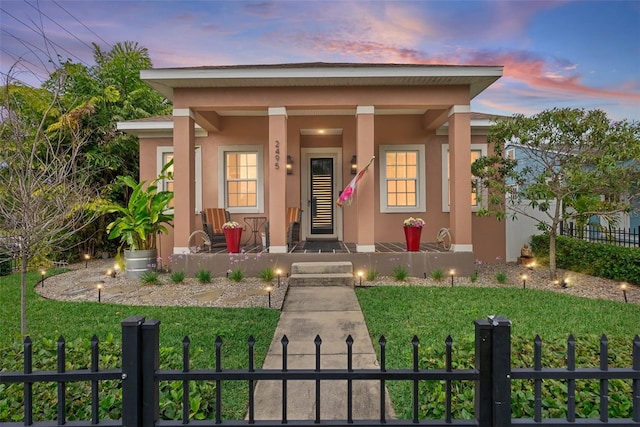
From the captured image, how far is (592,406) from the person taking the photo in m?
2.13

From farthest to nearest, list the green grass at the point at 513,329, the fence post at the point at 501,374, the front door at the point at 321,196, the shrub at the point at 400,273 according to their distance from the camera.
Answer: the front door at the point at 321,196
the shrub at the point at 400,273
the green grass at the point at 513,329
the fence post at the point at 501,374

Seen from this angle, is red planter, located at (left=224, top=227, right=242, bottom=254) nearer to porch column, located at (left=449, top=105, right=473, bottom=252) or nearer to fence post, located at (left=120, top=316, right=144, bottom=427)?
porch column, located at (left=449, top=105, right=473, bottom=252)

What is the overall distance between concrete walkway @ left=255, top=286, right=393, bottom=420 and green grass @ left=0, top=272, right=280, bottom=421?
169 mm

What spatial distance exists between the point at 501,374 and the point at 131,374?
5.55 ft

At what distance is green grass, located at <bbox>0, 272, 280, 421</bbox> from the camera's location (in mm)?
2826

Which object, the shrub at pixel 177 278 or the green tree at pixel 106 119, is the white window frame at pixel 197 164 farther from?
the shrub at pixel 177 278

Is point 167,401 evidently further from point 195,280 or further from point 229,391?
point 195,280

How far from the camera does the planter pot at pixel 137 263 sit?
7.49 metres

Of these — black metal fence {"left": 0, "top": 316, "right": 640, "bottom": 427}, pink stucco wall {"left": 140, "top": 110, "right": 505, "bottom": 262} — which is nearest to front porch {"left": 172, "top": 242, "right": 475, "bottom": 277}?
pink stucco wall {"left": 140, "top": 110, "right": 505, "bottom": 262}

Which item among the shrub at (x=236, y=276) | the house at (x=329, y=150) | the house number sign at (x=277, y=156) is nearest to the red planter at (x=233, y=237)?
the house at (x=329, y=150)

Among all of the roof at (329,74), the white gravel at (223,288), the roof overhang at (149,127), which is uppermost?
the roof at (329,74)

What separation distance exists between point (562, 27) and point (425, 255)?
349 inches

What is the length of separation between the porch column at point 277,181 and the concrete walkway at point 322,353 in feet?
4.94

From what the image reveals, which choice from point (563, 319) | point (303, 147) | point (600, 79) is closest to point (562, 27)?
point (600, 79)
